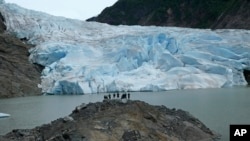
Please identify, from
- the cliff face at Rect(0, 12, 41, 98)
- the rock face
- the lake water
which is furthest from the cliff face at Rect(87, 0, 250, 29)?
the rock face

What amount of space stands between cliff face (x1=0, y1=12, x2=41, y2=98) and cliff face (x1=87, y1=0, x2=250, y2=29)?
73.8 feet

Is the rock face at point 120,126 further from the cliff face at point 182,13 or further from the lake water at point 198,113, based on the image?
the cliff face at point 182,13

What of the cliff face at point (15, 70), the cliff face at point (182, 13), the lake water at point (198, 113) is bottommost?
the lake water at point (198, 113)

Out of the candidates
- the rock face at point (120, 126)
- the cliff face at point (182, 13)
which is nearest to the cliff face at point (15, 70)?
the rock face at point (120, 126)

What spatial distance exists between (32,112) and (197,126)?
9679 millimetres

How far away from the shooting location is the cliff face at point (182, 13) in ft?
165

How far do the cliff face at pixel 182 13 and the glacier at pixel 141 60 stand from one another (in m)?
16.6

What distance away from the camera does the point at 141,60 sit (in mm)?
31422

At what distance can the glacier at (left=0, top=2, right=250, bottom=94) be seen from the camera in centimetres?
2922

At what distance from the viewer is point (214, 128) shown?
40.5 feet

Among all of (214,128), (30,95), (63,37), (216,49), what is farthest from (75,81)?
(214,128)

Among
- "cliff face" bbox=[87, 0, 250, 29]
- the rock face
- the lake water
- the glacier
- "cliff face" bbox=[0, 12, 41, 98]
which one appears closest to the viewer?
the rock face

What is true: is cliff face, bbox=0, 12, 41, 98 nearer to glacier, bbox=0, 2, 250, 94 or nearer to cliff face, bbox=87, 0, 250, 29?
glacier, bbox=0, 2, 250, 94

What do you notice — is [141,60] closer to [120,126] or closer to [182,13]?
[120,126]
